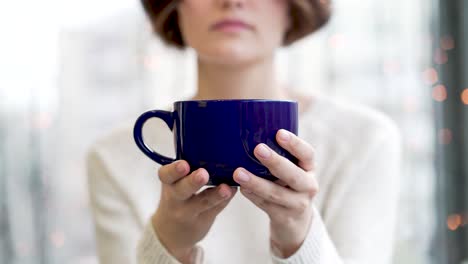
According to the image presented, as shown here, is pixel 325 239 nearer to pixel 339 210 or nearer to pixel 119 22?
pixel 339 210

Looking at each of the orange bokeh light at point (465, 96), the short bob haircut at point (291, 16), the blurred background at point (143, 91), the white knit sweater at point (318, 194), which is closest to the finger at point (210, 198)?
the white knit sweater at point (318, 194)

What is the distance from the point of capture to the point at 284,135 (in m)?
0.51

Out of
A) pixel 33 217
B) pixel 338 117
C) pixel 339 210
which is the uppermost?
pixel 338 117

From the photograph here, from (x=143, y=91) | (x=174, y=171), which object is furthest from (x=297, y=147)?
(x=143, y=91)

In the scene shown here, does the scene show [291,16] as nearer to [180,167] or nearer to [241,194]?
[241,194]

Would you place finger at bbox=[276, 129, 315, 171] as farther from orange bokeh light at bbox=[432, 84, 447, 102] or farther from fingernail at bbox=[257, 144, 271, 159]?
orange bokeh light at bbox=[432, 84, 447, 102]

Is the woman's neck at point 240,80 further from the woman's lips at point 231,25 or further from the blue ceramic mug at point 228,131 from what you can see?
the blue ceramic mug at point 228,131

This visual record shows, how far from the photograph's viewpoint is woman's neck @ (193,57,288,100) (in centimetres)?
91

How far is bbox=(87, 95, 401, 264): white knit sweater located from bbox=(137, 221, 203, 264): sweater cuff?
5.2 inches

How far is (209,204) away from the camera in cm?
59

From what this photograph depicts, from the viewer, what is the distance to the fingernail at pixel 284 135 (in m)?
0.51

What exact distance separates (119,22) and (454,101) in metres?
1.08

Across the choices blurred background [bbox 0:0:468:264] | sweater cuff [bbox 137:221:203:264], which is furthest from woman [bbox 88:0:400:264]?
blurred background [bbox 0:0:468:264]

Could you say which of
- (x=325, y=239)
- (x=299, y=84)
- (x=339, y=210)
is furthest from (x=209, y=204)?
(x=299, y=84)
